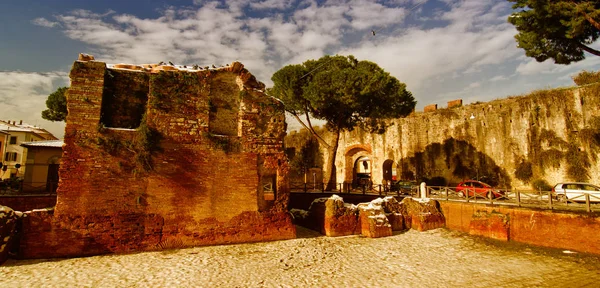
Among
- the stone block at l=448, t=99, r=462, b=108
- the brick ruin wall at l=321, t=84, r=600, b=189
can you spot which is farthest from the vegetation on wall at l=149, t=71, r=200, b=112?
the stone block at l=448, t=99, r=462, b=108

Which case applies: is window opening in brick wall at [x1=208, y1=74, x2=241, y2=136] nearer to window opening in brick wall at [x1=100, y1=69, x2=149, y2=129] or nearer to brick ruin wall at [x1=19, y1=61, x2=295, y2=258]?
brick ruin wall at [x1=19, y1=61, x2=295, y2=258]

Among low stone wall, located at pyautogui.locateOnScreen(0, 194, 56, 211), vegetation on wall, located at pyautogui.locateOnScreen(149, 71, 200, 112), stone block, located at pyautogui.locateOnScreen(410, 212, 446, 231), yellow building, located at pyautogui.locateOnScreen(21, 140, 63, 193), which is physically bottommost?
stone block, located at pyautogui.locateOnScreen(410, 212, 446, 231)

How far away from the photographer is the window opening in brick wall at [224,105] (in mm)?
9734

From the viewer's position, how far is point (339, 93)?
59.9 ft

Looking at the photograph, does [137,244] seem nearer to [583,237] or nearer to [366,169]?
[583,237]

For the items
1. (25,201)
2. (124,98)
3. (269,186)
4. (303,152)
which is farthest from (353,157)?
(25,201)

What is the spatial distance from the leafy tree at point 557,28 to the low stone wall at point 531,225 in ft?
19.8

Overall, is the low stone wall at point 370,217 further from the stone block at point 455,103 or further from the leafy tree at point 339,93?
the stone block at point 455,103

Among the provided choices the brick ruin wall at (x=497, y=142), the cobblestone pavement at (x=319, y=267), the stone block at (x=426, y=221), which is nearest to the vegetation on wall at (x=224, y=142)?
the cobblestone pavement at (x=319, y=267)

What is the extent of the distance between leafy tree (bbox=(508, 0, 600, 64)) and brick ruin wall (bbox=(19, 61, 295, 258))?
386 inches

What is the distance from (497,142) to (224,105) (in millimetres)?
18312

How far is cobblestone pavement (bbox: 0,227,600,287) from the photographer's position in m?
6.36

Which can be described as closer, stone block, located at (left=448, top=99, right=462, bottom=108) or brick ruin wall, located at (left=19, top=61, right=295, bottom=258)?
brick ruin wall, located at (left=19, top=61, right=295, bottom=258)

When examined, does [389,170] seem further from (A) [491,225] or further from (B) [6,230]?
(B) [6,230]
